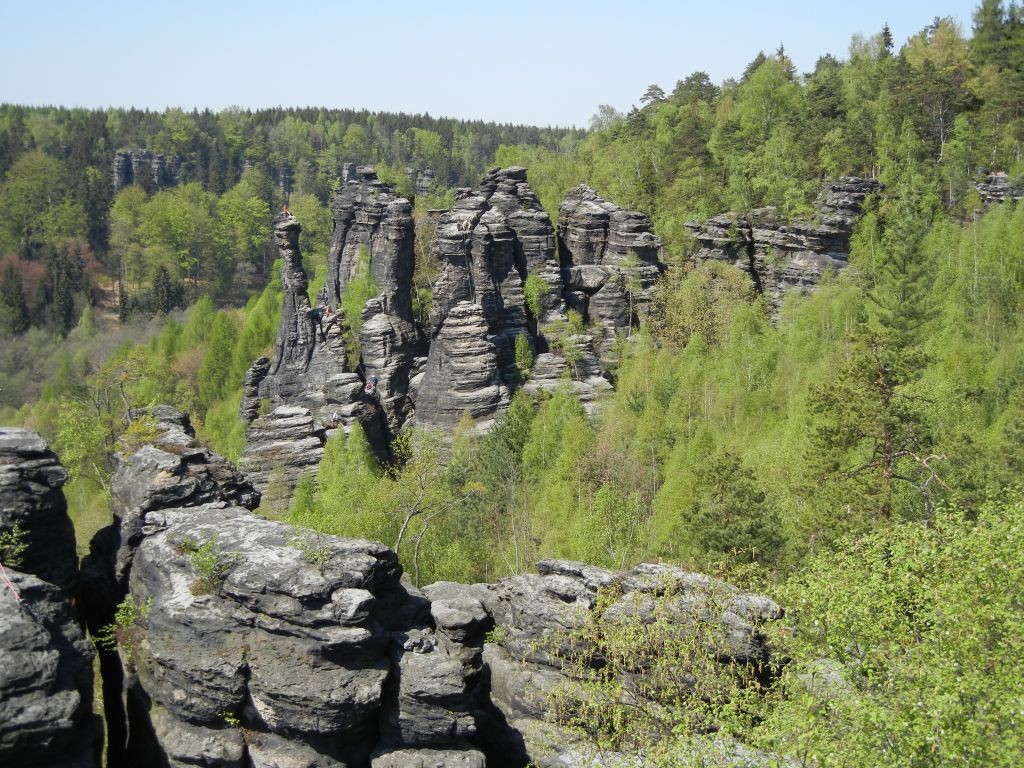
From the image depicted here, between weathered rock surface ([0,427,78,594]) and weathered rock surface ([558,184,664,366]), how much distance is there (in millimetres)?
41790

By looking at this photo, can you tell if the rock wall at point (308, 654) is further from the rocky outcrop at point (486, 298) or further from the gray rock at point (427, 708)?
the rocky outcrop at point (486, 298)

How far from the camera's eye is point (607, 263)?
199ft

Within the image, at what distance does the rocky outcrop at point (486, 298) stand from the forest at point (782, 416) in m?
3.63

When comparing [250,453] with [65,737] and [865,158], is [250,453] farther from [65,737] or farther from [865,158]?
[865,158]

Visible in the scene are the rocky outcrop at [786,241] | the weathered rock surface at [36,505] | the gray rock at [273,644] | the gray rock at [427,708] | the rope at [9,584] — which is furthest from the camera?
the rocky outcrop at [786,241]

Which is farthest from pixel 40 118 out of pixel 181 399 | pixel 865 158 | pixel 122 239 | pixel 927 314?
pixel 927 314

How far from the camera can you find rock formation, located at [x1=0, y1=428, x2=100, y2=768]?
15.6 m

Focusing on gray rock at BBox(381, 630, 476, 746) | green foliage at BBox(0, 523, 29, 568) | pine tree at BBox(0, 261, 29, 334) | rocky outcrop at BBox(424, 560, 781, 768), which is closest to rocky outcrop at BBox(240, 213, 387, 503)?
rocky outcrop at BBox(424, 560, 781, 768)

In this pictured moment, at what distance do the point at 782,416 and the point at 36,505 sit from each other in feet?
117

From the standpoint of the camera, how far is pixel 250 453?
2105 inches

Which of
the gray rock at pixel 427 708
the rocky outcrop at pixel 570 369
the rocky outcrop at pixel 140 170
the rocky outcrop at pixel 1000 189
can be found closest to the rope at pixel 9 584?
the gray rock at pixel 427 708

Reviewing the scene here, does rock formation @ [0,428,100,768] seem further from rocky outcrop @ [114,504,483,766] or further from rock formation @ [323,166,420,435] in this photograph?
rock formation @ [323,166,420,435]

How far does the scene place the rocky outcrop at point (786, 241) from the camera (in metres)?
53.6

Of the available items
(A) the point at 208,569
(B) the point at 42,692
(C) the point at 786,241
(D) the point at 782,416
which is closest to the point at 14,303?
(C) the point at 786,241
